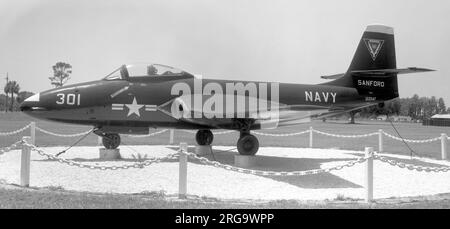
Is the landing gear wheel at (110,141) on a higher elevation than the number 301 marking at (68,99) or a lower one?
lower

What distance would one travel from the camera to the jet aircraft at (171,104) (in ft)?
34.9

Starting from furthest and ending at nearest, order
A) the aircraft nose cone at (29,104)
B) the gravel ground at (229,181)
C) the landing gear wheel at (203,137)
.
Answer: the landing gear wheel at (203,137) → the aircraft nose cone at (29,104) → the gravel ground at (229,181)

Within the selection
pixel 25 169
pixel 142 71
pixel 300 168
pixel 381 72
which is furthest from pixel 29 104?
pixel 381 72

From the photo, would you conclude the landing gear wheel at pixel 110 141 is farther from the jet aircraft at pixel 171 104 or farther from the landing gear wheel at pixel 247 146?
the landing gear wheel at pixel 247 146

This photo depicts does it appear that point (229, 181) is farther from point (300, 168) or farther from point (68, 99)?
point (68, 99)

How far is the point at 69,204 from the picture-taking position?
18.8 feet

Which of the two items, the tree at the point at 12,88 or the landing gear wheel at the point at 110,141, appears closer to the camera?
the landing gear wheel at the point at 110,141

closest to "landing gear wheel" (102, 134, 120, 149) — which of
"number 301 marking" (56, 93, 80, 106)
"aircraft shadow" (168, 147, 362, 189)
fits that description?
"number 301 marking" (56, 93, 80, 106)

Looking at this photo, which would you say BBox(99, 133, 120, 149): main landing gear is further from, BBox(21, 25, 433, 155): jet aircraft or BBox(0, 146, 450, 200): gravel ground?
BBox(0, 146, 450, 200): gravel ground

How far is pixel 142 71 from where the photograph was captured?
11500 mm

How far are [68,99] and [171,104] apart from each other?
285 centimetres

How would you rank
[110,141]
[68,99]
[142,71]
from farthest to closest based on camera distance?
[110,141] < [142,71] < [68,99]

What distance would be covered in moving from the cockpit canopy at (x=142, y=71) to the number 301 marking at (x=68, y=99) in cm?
107

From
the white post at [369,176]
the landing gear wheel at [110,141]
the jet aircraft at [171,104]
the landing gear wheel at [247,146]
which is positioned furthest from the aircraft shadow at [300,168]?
the landing gear wheel at [110,141]
